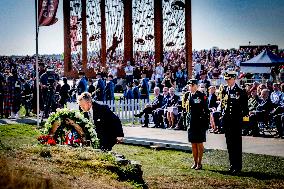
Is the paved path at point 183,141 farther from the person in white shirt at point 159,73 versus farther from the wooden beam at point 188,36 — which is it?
the wooden beam at point 188,36

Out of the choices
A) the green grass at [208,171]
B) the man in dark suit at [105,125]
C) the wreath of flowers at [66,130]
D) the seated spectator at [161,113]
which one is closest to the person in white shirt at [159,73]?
the seated spectator at [161,113]

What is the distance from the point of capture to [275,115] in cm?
1344

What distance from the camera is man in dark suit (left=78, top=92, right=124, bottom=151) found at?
8242 mm

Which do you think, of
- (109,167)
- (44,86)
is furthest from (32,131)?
(109,167)

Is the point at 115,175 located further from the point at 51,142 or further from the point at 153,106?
the point at 153,106

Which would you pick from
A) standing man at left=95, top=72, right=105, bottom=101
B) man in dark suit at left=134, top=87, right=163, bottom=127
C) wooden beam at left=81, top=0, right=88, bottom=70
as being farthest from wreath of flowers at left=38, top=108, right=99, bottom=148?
wooden beam at left=81, top=0, right=88, bottom=70

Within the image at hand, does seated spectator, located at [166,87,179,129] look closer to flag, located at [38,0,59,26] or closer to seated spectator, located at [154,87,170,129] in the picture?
seated spectator, located at [154,87,170,129]

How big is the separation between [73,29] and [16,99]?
1836 centimetres

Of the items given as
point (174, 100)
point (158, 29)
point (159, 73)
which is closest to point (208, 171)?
point (174, 100)

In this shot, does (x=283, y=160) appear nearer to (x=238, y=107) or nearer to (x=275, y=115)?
(x=238, y=107)

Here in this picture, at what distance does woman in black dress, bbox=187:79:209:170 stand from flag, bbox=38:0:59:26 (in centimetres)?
804

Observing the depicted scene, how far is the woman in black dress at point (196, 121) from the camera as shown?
30.6 feet

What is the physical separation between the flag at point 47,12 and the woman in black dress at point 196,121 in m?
8.04

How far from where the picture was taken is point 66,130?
8.31 m
